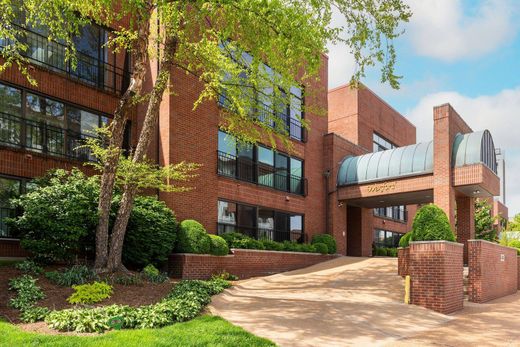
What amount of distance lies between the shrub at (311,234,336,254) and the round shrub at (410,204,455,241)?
9.22 meters

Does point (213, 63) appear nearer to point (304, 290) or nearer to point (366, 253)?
point (304, 290)

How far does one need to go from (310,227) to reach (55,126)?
1310 centimetres

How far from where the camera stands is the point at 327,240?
76.8ft

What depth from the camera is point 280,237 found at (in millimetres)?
22062

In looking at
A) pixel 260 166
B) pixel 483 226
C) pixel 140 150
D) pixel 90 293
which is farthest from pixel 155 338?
pixel 483 226

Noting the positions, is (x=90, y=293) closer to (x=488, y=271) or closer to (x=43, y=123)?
(x=43, y=123)

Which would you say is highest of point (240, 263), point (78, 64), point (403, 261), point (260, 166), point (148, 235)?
point (78, 64)

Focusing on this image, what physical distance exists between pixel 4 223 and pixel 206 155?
735 cm

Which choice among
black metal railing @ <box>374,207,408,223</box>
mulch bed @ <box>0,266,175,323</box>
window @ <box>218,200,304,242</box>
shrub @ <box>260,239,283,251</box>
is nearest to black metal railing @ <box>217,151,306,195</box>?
window @ <box>218,200,304,242</box>

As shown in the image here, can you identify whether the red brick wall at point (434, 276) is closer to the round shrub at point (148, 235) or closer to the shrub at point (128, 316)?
the shrub at point (128, 316)

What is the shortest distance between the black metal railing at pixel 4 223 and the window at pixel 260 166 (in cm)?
762

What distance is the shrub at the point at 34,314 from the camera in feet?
27.9

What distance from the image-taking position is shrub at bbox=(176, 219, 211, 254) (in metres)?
15.5

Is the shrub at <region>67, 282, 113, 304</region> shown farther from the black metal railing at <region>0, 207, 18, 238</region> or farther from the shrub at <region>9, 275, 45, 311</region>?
the black metal railing at <region>0, 207, 18, 238</region>
